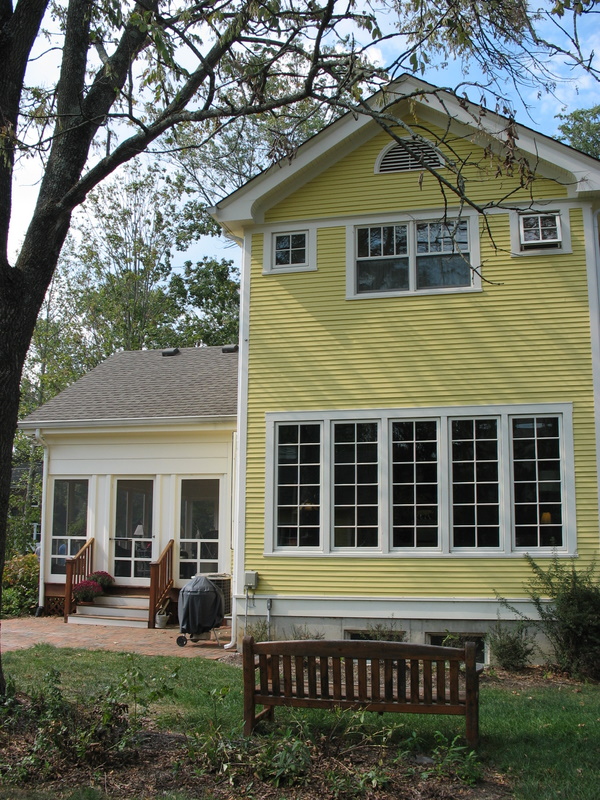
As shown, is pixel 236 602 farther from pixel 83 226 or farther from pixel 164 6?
pixel 83 226

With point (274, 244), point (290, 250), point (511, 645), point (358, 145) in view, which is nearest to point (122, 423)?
point (274, 244)

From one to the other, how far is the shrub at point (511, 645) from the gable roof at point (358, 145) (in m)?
6.05

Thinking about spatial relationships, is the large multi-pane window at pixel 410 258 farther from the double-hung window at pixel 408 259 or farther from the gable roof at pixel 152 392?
the gable roof at pixel 152 392

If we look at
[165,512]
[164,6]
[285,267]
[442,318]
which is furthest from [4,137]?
[165,512]

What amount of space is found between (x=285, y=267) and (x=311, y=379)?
183 centimetres

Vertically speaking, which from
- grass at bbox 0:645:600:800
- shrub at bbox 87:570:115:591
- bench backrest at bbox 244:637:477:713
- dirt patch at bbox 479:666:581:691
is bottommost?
dirt patch at bbox 479:666:581:691

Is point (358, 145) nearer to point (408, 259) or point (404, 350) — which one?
point (408, 259)

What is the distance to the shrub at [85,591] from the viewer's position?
45.4ft

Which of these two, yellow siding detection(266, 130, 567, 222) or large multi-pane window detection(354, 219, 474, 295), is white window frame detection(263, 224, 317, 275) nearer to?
yellow siding detection(266, 130, 567, 222)

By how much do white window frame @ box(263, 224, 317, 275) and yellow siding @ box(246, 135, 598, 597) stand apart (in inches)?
3.9

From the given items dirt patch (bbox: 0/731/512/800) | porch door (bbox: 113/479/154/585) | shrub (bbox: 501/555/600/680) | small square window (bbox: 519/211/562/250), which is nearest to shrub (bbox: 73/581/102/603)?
porch door (bbox: 113/479/154/585)

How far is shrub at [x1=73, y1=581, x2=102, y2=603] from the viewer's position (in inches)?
545

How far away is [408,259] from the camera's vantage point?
11492 mm

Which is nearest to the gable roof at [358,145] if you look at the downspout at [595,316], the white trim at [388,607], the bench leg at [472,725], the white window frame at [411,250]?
the downspout at [595,316]
